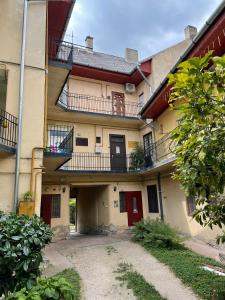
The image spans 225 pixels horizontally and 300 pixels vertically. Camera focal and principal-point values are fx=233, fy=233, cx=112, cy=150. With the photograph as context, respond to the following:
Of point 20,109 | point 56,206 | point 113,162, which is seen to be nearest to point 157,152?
point 113,162

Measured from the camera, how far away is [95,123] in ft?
49.0

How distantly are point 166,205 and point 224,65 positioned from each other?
37.9 ft

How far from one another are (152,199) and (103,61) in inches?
427

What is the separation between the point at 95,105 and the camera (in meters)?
15.2

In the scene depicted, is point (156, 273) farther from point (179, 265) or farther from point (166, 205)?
point (166, 205)

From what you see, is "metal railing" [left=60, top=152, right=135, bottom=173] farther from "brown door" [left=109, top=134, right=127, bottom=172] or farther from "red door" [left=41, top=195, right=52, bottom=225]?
"red door" [left=41, top=195, right=52, bottom=225]

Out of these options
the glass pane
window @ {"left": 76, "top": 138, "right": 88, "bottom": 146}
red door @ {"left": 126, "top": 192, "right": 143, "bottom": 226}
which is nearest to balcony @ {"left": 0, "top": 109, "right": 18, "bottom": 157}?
window @ {"left": 76, "top": 138, "right": 88, "bottom": 146}

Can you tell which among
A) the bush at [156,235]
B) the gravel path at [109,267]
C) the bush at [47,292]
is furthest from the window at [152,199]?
the bush at [47,292]

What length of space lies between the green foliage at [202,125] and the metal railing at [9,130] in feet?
18.2

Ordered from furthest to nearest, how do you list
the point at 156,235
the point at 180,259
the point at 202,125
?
the point at 156,235
the point at 180,259
the point at 202,125

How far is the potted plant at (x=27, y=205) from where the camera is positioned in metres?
6.48

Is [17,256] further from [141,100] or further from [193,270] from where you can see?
[141,100]

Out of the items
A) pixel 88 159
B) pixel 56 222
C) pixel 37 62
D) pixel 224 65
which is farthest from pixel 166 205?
pixel 224 65

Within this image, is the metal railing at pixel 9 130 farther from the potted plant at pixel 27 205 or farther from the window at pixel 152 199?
the window at pixel 152 199
